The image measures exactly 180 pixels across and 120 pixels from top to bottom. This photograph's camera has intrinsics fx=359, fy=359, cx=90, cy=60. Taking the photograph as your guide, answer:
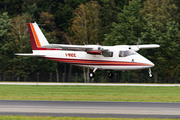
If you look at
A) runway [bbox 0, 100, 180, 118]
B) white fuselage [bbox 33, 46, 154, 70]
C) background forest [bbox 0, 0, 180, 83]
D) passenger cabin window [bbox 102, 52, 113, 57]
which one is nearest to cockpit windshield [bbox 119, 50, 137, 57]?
white fuselage [bbox 33, 46, 154, 70]

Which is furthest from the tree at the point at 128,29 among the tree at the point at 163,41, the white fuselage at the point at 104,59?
the white fuselage at the point at 104,59

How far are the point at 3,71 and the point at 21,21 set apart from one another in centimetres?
1065

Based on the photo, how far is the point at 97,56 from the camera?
41.9 meters

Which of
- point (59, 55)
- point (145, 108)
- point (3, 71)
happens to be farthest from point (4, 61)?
point (145, 108)

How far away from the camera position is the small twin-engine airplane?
39.6 meters

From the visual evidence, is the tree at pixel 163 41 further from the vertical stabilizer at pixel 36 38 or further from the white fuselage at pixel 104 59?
the vertical stabilizer at pixel 36 38

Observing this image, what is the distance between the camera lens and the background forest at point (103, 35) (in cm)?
6191

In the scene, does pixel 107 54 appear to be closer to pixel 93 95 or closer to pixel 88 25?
pixel 93 95

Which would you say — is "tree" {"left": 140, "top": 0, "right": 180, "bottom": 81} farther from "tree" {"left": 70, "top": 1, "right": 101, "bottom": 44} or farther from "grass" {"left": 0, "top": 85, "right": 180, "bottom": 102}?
"grass" {"left": 0, "top": 85, "right": 180, "bottom": 102}

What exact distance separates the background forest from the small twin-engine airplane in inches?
699

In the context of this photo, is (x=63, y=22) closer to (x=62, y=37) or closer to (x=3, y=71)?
(x=62, y=37)

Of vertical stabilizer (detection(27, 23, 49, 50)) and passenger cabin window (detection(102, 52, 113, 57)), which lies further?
vertical stabilizer (detection(27, 23, 49, 50))

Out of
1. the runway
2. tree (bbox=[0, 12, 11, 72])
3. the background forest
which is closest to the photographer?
the runway

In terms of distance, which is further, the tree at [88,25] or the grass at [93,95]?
the tree at [88,25]
